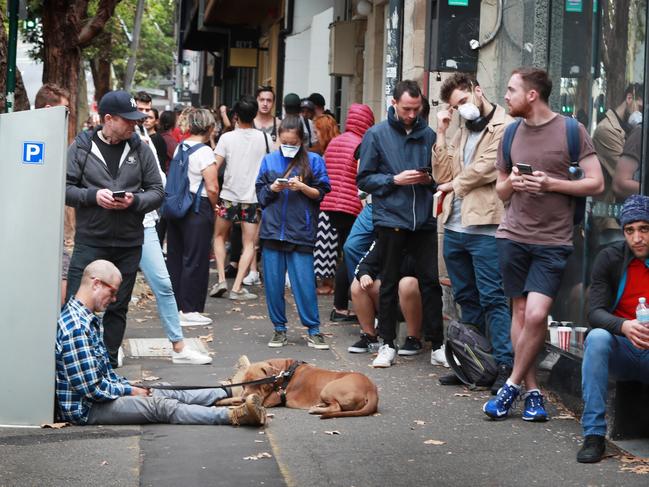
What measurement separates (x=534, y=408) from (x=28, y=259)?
10.3 feet

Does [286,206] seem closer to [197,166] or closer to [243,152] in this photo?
[197,166]

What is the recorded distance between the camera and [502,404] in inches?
296

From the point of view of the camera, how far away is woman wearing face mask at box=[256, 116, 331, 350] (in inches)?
399

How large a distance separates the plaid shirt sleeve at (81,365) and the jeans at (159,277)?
216cm

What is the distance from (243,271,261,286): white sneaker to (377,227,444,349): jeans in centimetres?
500

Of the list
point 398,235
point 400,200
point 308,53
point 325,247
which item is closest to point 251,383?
point 398,235

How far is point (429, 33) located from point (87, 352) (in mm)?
4741

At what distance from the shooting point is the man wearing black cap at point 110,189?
27.3 ft

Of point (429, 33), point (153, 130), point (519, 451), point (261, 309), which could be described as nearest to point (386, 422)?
point (519, 451)

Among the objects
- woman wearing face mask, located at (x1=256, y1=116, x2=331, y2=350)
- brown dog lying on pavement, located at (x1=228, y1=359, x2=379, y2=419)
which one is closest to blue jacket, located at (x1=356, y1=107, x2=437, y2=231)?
woman wearing face mask, located at (x1=256, y1=116, x2=331, y2=350)

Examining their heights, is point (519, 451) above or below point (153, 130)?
below

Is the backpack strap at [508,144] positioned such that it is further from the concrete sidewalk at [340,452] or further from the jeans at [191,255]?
the jeans at [191,255]

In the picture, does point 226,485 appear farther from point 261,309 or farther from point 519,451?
point 261,309

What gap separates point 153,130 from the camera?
15781 millimetres
